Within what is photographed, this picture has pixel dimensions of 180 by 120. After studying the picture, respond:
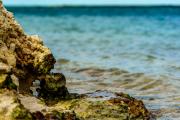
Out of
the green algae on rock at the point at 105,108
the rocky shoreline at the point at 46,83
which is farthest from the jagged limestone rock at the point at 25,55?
the green algae on rock at the point at 105,108

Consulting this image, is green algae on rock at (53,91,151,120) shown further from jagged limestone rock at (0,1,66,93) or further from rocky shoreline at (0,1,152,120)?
jagged limestone rock at (0,1,66,93)

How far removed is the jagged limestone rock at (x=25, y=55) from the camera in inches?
335

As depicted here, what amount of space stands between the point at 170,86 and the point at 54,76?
17.7ft

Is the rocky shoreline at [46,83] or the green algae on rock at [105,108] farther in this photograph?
the green algae on rock at [105,108]

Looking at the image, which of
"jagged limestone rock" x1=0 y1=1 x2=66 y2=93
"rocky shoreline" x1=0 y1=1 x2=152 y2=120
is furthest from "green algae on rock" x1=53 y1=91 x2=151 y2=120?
"jagged limestone rock" x1=0 y1=1 x2=66 y2=93

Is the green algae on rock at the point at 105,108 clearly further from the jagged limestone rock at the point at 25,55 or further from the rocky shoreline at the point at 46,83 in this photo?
the jagged limestone rock at the point at 25,55

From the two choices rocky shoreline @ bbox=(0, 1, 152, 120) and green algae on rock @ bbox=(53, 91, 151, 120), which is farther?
green algae on rock @ bbox=(53, 91, 151, 120)

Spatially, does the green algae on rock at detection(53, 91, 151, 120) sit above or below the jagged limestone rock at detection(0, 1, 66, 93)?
below

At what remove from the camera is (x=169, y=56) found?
20891 millimetres

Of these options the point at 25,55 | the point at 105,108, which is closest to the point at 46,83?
the point at 25,55

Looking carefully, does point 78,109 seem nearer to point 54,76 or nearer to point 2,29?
point 54,76

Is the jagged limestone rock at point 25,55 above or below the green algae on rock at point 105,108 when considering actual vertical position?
above

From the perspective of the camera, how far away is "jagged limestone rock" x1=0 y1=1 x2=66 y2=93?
8.52m

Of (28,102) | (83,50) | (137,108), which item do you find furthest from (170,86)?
(83,50)
